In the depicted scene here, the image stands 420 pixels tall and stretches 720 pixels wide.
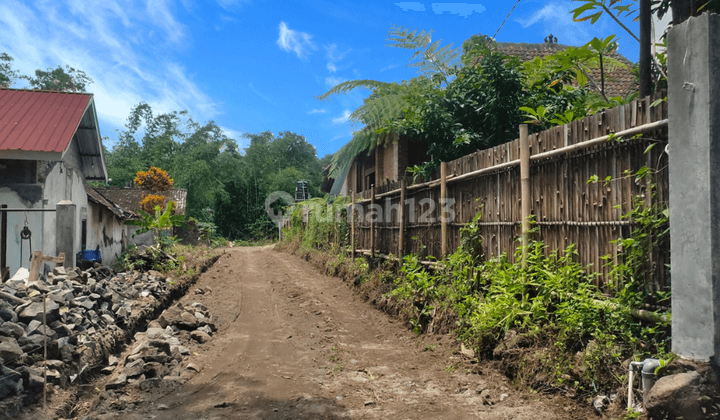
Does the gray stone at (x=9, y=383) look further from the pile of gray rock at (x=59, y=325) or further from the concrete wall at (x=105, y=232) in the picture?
the concrete wall at (x=105, y=232)

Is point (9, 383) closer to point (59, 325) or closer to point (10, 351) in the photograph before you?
point (10, 351)

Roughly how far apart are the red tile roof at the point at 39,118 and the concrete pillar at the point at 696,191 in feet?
30.4

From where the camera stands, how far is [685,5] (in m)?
4.52

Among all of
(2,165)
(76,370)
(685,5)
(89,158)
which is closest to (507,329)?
(685,5)

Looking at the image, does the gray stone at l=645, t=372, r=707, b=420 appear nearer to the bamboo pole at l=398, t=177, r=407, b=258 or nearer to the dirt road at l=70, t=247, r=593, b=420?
the dirt road at l=70, t=247, r=593, b=420

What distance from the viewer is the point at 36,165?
9.01 meters

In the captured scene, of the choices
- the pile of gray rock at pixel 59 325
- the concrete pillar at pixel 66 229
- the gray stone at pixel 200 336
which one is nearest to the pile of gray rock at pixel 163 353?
the gray stone at pixel 200 336

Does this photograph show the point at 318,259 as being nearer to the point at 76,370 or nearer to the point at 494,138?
the point at 494,138

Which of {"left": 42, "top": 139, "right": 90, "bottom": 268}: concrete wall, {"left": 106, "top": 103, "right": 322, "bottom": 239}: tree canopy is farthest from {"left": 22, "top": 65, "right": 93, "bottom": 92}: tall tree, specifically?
{"left": 42, "top": 139, "right": 90, "bottom": 268}: concrete wall

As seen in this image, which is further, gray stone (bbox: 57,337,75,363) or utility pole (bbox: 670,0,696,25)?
gray stone (bbox: 57,337,75,363)

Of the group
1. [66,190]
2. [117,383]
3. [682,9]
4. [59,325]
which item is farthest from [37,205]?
[682,9]

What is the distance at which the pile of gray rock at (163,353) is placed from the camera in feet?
16.7

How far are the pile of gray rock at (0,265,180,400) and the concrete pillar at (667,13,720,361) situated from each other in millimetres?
5310

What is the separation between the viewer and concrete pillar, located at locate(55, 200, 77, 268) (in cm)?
867
